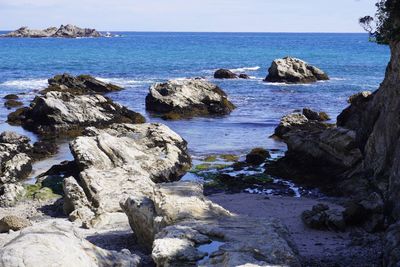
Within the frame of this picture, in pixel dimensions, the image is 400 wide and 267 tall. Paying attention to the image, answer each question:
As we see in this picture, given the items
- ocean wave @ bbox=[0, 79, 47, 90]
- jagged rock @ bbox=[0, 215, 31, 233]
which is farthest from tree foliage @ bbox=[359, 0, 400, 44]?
ocean wave @ bbox=[0, 79, 47, 90]

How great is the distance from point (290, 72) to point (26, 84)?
108ft

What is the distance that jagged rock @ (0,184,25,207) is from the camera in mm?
26250

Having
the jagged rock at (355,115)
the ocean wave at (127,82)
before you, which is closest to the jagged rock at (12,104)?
the ocean wave at (127,82)

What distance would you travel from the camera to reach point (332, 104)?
56.8 m

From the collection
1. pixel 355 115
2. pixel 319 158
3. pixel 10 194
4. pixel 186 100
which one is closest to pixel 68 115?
pixel 186 100

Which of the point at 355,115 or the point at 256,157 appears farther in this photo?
the point at 256,157

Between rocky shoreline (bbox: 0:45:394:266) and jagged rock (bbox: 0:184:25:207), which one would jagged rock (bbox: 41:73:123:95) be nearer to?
rocky shoreline (bbox: 0:45:394:266)

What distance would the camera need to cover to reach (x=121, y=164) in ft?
95.2

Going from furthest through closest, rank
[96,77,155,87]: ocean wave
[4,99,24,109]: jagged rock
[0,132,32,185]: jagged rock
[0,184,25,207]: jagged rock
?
[96,77,155,87]: ocean wave → [4,99,24,109]: jagged rock → [0,132,32,185]: jagged rock → [0,184,25,207]: jagged rock

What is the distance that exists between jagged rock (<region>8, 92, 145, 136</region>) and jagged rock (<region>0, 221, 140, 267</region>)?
2804 centimetres

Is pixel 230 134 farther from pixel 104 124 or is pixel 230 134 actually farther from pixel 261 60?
pixel 261 60

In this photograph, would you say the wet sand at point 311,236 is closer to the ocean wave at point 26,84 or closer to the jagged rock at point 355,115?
the jagged rock at point 355,115

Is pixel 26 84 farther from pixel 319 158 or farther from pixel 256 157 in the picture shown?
pixel 319 158

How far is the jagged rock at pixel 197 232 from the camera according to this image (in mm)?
15148
